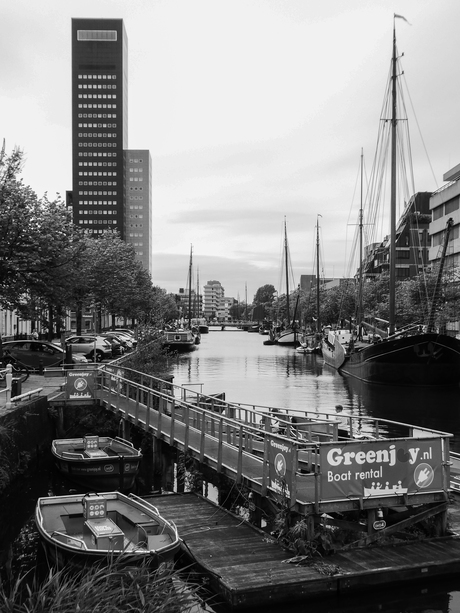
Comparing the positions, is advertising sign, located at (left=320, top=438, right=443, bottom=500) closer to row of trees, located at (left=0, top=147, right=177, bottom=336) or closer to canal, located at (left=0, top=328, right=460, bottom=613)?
canal, located at (left=0, top=328, right=460, bottom=613)

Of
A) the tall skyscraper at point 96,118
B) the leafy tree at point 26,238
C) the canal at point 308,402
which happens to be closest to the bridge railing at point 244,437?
the canal at point 308,402

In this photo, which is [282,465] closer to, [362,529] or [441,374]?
[362,529]

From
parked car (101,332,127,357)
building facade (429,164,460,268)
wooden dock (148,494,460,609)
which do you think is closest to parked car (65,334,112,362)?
parked car (101,332,127,357)

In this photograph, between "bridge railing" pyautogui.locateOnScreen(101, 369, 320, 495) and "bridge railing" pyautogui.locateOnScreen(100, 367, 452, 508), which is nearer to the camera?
"bridge railing" pyautogui.locateOnScreen(100, 367, 452, 508)

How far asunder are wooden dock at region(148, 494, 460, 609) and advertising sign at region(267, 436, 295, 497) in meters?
1.08

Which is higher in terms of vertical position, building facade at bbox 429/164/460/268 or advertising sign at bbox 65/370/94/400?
building facade at bbox 429/164/460/268

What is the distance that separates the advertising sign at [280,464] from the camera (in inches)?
493

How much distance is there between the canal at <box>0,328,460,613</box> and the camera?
38.7ft

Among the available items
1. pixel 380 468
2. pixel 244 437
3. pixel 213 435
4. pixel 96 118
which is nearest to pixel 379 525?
pixel 380 468

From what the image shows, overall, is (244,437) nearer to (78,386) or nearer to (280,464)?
(280,464)

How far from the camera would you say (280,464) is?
13031 millimetres

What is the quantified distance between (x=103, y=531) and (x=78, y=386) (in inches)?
518

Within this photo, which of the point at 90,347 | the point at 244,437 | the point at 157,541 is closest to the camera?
the point at 157,541

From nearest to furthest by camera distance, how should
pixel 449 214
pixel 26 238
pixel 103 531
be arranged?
pixel 103 531
pixel 26 238
pixel 449 214
